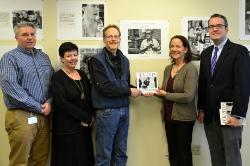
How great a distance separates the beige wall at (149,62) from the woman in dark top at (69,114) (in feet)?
1.24

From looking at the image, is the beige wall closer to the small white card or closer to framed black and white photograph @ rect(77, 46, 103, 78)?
framed black and white photograph @ rect(77, 46, 103, 78)

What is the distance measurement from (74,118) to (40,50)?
756 mm

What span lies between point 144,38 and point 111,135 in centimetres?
107

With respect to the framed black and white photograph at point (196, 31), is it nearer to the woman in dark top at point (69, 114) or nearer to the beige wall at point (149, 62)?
the beige wall at point (149, 62)

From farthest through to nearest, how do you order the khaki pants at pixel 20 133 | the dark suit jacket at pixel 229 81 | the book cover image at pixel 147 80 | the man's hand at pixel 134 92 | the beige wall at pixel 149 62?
A: the beige wall at pixel 149 62, the book cover image at pixel 147 80, the man's hand at pixel 134 92, the khaki pants at pixel 20 133, the dark suit jacket at pixel 229 81

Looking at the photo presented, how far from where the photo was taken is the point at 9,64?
2670mm

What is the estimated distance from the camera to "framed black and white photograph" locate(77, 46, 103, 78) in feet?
10.6

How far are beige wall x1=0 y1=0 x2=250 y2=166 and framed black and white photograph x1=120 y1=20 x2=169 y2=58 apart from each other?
57 millimetres

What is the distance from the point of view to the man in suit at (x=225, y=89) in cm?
258

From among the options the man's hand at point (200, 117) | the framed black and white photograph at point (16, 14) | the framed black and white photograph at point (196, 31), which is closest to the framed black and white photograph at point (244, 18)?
the framed black and white photograph at point (196, 31)

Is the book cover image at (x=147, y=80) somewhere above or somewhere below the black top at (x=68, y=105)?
above

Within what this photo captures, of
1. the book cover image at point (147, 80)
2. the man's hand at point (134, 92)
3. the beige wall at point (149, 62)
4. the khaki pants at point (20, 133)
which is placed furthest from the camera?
the beige wall at point (149, 62)

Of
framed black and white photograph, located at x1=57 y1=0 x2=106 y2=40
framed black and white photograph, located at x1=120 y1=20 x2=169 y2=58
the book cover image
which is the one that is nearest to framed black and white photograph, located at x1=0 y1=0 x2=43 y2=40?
framed black and white photograph, located at x1=57 y1=0 x2=106 y2=40

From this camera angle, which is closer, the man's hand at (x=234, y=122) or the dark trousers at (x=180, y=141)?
the man's hand at (x=234, y=122)
